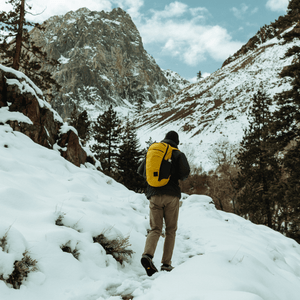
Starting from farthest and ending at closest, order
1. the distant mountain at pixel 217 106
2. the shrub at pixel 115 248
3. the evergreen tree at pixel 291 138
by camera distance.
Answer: the distant mountain at pixel 217 106
the evergreen tree at pixel 291 138
the shrub at pixel 115 248

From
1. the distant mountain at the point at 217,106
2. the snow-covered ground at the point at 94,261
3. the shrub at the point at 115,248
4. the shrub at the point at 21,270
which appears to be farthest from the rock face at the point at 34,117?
the distant mountain at the point at 217,106

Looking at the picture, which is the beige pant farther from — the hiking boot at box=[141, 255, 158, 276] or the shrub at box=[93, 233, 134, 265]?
the shrub at box=[93, 233, 134, 265]

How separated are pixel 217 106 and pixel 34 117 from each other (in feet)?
174

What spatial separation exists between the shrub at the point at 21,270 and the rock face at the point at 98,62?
353ft

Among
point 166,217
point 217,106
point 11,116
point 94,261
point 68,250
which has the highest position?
point 217,106

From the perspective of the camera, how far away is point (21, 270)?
2.21 meters

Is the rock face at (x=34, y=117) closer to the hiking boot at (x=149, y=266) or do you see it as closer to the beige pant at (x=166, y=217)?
the beige pant at (x=166, y=217)

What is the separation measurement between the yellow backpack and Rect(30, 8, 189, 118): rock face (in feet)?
351

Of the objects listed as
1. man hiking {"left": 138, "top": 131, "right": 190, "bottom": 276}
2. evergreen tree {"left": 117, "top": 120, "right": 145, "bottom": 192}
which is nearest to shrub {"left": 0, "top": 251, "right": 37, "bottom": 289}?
man hiking {"left": 138, "top": 131, "right": 190, "bottom": 276}

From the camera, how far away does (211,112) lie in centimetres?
5434

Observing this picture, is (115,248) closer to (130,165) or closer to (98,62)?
(130,165)

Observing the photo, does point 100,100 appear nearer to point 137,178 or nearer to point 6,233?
point 137,178

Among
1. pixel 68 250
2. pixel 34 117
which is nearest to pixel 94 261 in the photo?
pixel 68 250

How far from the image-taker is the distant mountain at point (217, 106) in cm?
4288
